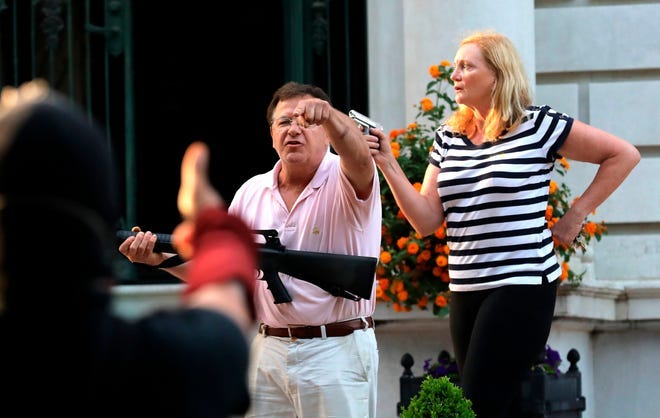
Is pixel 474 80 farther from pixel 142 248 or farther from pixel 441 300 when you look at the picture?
pixel 441 300

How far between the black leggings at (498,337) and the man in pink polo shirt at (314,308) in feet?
1.20

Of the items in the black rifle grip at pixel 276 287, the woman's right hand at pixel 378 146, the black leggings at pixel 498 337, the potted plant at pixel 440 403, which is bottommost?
the potted plant at pixel 440 403

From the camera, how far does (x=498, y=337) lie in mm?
4965

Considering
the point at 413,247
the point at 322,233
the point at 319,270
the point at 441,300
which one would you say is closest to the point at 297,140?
the point at 322,233

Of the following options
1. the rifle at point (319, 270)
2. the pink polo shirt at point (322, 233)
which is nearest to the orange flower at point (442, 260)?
the pink polo shirt at point (322, 233)

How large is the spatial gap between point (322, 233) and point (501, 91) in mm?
844

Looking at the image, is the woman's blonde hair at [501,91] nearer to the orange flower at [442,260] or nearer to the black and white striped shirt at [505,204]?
the black and white striped shirt at [505,204]

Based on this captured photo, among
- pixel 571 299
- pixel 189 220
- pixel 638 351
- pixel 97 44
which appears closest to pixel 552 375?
pixel 571 299

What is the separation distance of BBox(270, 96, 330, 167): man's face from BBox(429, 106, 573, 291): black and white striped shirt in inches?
19.0

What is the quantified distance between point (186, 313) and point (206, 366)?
0.10 m

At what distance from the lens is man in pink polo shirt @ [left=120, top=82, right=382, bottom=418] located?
475cm

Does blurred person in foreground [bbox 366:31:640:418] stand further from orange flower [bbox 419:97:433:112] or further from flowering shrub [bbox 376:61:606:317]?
orange flower [bbox 419:97:433:112]

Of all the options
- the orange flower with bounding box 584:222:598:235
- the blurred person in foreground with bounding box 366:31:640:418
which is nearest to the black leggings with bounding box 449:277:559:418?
the blurred person in foreground with bounding box 366:31:640:418

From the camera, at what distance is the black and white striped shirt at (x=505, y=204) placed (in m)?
5.00
